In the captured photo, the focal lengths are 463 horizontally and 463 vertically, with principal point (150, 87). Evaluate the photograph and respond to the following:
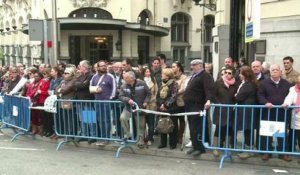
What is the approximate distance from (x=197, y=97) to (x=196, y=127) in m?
0.57

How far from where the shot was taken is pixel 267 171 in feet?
25.7

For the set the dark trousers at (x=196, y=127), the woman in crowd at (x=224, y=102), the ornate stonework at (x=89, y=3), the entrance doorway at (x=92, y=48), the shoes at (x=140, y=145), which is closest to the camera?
the woman in crowd at (x=224, y=102)

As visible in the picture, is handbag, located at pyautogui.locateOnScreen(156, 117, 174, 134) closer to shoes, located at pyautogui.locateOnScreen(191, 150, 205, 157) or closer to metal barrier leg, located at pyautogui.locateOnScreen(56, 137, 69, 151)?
shoes, located at pyautogui.locateOnScreen(191, 150, 205, 157)

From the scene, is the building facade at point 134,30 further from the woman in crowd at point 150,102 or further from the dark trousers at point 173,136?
the dark trousers at point 173,136

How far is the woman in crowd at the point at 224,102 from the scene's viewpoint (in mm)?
8266

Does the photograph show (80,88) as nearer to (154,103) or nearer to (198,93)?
(154,103)

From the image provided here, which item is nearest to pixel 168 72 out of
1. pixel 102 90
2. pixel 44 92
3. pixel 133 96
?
pixel 133 96

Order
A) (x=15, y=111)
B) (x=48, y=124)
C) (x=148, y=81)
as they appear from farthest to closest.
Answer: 1. (x=15, y=111)
2. (x=48, y=124)
3. (x=148, y=81)

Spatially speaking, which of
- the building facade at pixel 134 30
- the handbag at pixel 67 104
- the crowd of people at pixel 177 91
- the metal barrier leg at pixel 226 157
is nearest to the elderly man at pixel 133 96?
the crowd of people at pixel 177 91

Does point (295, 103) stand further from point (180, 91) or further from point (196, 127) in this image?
point (180, 91)

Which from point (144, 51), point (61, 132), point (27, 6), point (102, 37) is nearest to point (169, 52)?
point (144, 51)

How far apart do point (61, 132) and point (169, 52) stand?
3118 centimetres

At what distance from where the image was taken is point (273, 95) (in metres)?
8.08

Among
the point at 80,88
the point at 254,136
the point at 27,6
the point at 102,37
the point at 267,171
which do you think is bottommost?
the point at 267,171
